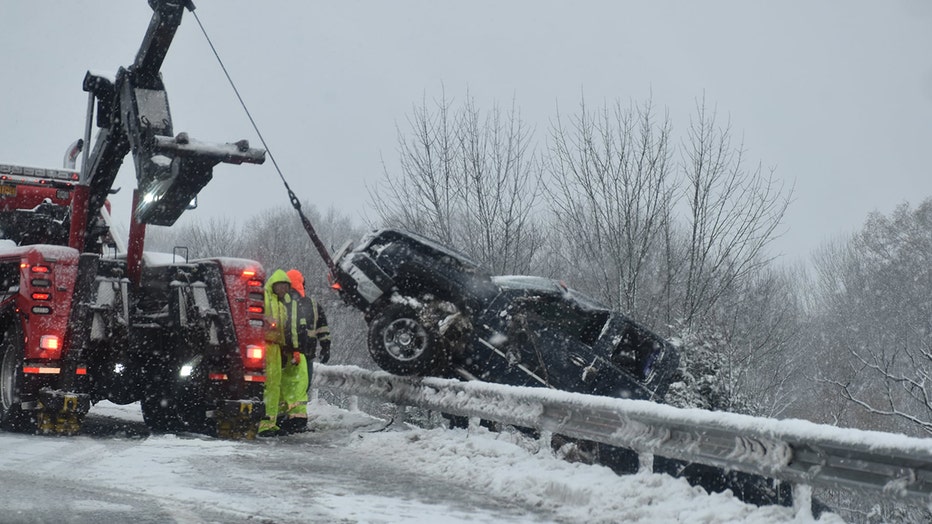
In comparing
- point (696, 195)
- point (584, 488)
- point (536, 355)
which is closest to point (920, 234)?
point (696, 195)

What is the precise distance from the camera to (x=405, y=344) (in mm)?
11172

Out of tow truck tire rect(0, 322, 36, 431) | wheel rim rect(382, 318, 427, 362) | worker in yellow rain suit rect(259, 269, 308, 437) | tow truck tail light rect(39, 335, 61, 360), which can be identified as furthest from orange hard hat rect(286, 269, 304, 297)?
tow truck tire rect(0, 322, 36, 431)

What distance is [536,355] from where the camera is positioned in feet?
35.8

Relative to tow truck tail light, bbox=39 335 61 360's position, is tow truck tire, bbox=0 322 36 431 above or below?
below

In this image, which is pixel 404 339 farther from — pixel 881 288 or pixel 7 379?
pixel 881 288

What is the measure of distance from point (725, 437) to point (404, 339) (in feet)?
17.2

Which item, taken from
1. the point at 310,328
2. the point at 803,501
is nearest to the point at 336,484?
the point at 803,501

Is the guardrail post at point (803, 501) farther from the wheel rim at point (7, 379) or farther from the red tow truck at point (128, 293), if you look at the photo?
the wheel rim at point (7, 379)

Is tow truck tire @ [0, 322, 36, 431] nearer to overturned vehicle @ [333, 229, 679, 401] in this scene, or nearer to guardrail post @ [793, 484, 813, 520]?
overturned vehicle @ [333, 229, 679, 401]

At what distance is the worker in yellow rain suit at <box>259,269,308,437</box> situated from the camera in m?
10.9

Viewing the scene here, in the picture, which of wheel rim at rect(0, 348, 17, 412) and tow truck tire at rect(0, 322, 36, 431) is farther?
wheel rim at rect(0, 348, 17, 412)

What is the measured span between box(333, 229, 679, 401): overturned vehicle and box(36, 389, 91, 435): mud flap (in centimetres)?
313

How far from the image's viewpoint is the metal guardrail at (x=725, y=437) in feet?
16.9

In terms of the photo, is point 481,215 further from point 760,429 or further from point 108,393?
Answer: point 760,429
